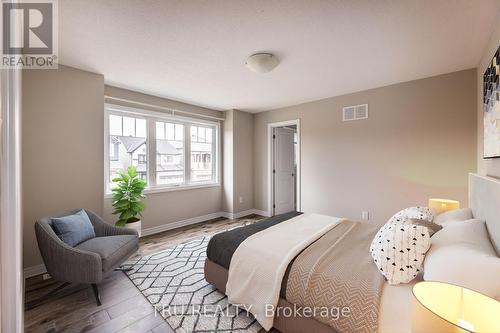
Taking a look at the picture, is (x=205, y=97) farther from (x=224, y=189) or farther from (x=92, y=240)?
(x=92, y=240)

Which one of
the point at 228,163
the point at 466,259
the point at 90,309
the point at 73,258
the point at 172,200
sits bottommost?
the point at 90,309

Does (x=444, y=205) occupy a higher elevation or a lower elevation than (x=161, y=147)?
lower

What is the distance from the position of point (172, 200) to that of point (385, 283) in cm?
350

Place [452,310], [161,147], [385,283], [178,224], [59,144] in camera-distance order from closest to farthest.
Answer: [452,310] < [385,283] < [59,144] < [161,147] < [178,224]

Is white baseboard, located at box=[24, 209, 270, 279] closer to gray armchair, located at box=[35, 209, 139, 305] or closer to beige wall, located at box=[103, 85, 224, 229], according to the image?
beige wall, located at box=[103, 85, 224, 229]

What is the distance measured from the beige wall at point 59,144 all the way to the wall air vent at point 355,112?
371 centimetres

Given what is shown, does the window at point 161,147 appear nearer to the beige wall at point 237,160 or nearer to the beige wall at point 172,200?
the beige wall at point 172,200

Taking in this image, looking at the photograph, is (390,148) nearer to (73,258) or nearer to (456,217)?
(456,217)

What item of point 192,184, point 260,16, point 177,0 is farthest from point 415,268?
point 192,184

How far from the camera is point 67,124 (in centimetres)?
257

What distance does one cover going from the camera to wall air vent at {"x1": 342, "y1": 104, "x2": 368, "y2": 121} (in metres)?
3.44

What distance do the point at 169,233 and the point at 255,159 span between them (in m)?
2.45

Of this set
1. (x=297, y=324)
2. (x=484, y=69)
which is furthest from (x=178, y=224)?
(x=484, y=69)

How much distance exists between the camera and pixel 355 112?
11.6 feet
